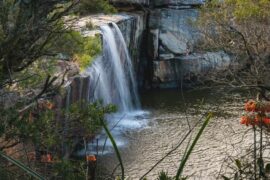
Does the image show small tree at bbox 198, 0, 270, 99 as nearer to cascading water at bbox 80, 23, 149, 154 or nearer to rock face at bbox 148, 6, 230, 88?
cascading water at bbox 80, 23, 149, 154

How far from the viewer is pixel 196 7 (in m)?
17.4

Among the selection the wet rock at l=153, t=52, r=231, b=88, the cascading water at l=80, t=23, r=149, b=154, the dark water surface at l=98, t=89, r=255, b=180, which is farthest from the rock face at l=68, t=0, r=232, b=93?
the cascading water at l=80, t=23, r=149, b=154

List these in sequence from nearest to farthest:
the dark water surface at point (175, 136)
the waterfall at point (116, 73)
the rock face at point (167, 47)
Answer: the dark water surface at point (175, 136), the waterfall at point (116, 73), the rock face at point (167, 47)

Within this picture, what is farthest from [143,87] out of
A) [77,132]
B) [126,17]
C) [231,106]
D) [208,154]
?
[77,132]

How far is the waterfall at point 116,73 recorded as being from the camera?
1286 cm

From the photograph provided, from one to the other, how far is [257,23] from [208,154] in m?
2.68

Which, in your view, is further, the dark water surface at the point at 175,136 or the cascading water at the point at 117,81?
the cascading water at the point at 117,81

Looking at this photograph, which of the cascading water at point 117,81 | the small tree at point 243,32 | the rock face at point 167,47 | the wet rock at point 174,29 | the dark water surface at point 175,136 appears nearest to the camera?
the small tree at point 243,32

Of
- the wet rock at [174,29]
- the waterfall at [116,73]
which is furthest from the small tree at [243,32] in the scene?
the wet rock at [174,29]

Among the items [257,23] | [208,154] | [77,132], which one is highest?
[257,23]

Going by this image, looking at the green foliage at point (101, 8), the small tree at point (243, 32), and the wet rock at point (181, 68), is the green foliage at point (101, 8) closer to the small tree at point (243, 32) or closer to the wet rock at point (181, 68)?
the wet rock at point (181, 68)

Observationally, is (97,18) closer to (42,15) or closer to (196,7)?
(196,7)

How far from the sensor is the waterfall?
42.2 ft

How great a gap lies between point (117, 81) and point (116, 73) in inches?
8.8
